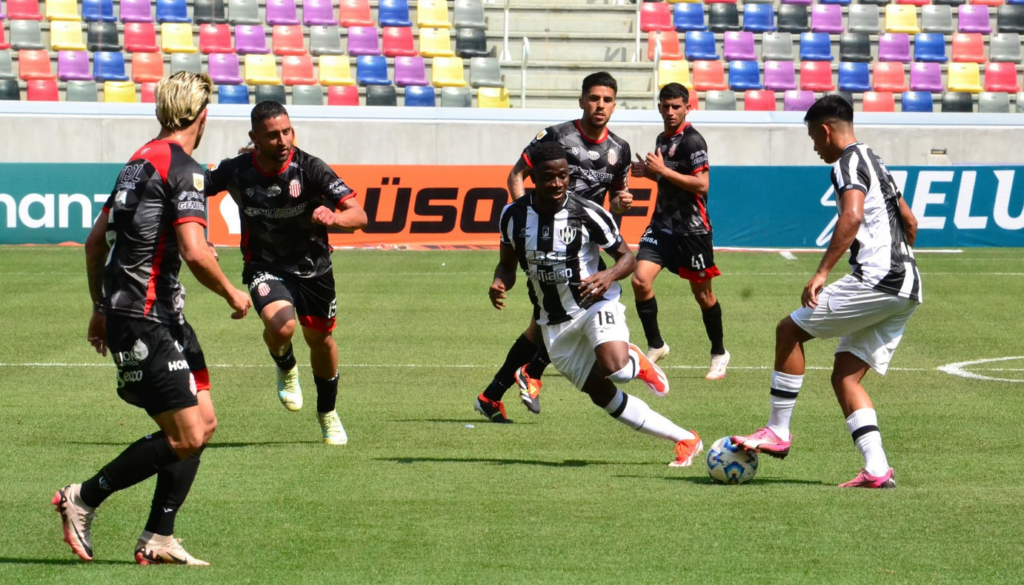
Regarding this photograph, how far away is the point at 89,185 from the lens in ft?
71.8

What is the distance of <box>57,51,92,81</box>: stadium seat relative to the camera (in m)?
26.3

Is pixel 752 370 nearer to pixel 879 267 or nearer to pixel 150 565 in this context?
pixel 879 267

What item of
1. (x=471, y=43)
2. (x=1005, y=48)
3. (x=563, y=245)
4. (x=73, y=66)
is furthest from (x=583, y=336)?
(x=1005, y=48)

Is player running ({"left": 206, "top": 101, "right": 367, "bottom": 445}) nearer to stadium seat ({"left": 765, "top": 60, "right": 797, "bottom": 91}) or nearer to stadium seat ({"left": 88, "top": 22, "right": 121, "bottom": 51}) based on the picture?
stadium seat ({"left": 88, "top": 22, "right": 121, "bottom": 51})

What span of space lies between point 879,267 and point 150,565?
3.93 m

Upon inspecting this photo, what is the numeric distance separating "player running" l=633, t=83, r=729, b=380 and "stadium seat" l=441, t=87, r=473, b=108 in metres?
15.6

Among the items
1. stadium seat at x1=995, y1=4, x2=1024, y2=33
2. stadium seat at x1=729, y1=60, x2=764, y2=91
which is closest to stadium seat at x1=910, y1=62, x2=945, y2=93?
stadium seat at x1=995, y1=4, x2=1024, y2=33

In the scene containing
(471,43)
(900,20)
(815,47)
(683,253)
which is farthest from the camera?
(900,20)

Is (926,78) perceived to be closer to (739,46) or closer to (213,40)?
(739,46)

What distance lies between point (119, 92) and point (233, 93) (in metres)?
→ 2.24

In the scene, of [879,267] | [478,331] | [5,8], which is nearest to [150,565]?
[879,267]

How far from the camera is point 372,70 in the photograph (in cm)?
2702

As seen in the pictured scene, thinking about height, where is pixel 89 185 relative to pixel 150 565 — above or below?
below

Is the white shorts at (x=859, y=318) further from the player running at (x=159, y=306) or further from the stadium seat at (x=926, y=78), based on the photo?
the stadium seat at (x=926, y=78)
